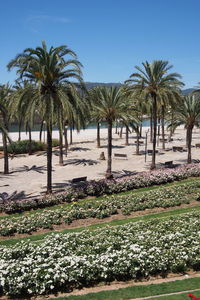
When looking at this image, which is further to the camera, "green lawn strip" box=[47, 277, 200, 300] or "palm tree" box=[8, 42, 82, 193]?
"palm tree" box=[8, 42, 82, 193]

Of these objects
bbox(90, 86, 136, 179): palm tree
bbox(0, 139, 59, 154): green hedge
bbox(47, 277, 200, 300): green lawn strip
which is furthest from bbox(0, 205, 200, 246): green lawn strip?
bbox(0, 139, 59, 154): green hedge

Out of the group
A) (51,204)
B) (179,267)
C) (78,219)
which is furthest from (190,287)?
(51,204)

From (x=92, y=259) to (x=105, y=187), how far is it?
34.6 ft

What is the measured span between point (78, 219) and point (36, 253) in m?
5.46

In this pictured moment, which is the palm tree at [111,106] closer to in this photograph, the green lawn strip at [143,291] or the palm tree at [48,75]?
the palm tree at [48,75]

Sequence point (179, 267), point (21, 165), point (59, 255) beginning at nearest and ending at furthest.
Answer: point (179, 267) < point (59, 255) < point (21, 165)

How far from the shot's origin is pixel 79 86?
19.5 metres

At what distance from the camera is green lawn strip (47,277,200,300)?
8461 mm

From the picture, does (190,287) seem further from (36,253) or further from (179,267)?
(36,253)

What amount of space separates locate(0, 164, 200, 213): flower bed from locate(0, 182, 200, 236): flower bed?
1.31 metres

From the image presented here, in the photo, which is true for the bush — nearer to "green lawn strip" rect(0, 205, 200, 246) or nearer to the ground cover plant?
the ground cover plant

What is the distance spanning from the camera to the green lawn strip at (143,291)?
333 inches

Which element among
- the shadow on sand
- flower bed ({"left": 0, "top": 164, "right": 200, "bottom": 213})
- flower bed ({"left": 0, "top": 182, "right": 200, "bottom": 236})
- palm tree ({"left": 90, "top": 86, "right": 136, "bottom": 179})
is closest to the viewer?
flower bed ({"left": 0, "top": 182, "right": 200, "bottom": 236})

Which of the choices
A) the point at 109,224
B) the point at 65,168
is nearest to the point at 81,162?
the point at 65,168
